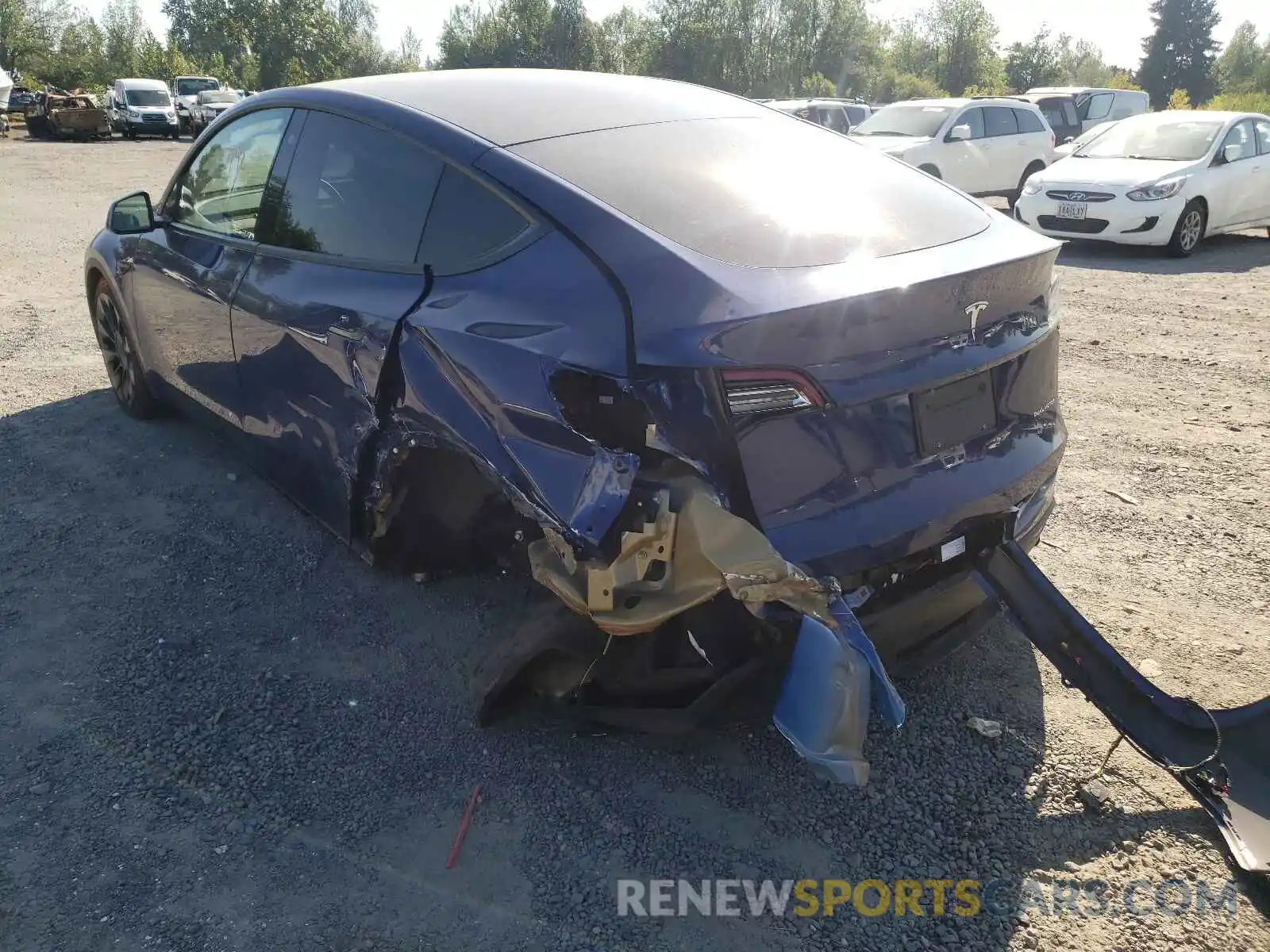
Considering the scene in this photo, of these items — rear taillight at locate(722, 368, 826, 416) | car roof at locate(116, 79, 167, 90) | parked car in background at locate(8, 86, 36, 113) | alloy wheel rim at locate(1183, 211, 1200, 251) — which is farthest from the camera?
parked car in background at locate(8, 86, 36, 113)

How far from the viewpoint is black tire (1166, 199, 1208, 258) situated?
34.3ft

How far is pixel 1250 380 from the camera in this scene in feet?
19.6

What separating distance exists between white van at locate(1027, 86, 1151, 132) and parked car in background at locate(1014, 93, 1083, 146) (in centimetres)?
45

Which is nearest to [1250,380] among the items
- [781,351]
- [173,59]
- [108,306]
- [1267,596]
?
[1267,596]

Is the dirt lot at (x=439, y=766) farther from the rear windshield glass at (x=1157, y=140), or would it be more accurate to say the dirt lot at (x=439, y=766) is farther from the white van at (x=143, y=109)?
the white van at (x=143, y=109)

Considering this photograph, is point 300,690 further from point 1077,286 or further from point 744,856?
point 1077,286

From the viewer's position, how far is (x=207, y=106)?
34062mm

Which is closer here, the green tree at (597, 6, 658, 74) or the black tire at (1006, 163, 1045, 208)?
the black tire at (1006, 163, 1045, 208)

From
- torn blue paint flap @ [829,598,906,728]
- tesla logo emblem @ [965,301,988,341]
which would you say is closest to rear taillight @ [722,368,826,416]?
torn blue paint flap @ [829,598,906,728]

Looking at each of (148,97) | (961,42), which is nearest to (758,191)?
(148,97)

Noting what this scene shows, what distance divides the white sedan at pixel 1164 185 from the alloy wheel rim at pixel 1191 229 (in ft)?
0.03

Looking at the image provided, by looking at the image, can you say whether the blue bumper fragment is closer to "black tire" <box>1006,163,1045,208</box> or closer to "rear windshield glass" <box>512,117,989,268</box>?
"rear windshield glass" <box>512,117,989,268</box>

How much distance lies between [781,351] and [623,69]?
6779 cm

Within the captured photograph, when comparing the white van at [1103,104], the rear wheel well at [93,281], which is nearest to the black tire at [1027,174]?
the white van at [1103,104]
